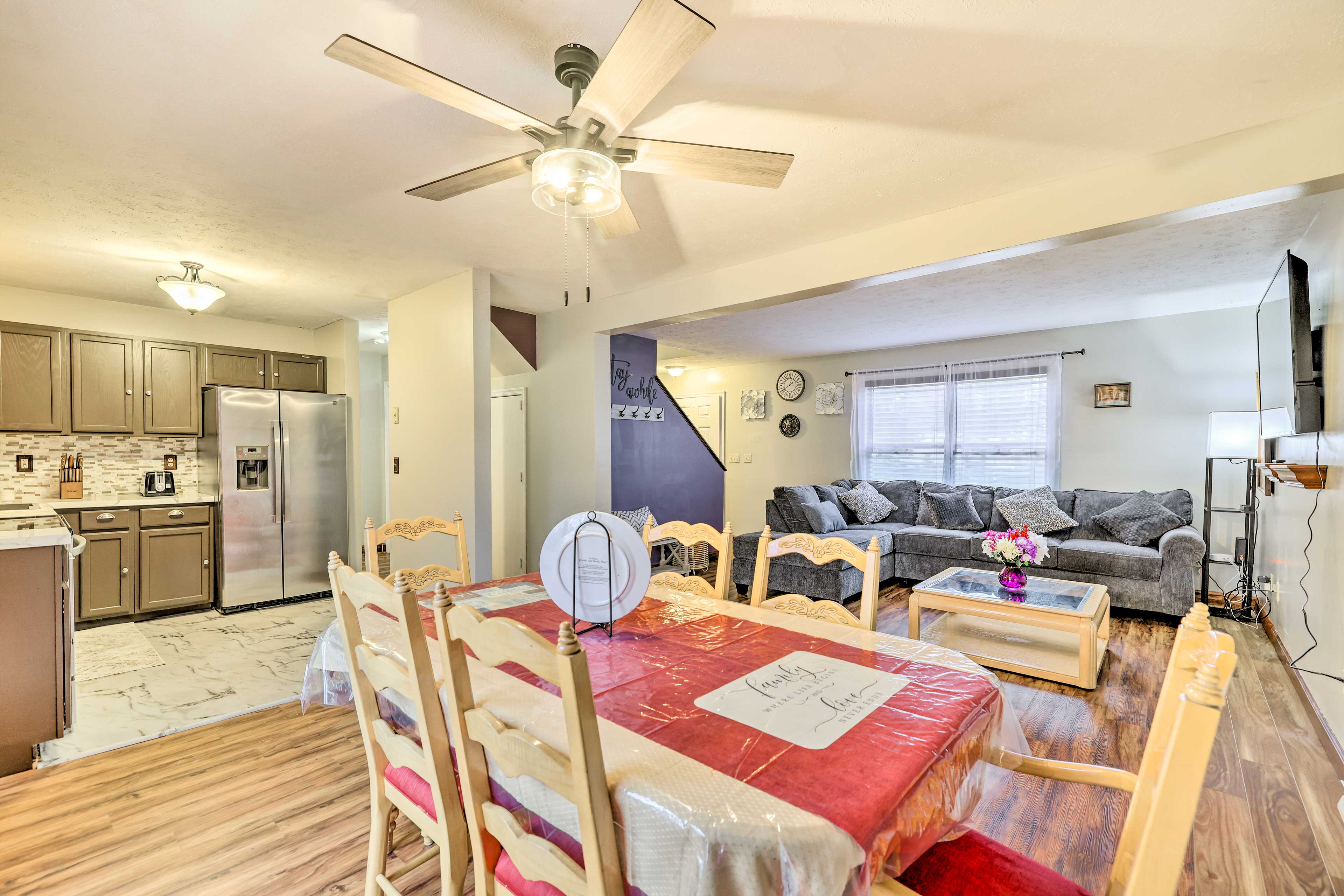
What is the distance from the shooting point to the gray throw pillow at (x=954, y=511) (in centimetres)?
543

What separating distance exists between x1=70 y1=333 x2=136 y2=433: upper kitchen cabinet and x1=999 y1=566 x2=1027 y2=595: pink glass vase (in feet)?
20.4

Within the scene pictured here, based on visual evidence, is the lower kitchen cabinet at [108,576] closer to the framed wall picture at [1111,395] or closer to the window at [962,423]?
the window at [962,423]

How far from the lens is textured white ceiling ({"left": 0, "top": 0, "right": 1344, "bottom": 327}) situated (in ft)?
5.06

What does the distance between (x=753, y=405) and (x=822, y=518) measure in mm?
2791

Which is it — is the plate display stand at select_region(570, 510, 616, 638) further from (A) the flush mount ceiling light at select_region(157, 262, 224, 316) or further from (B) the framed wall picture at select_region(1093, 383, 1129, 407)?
(B) the framed wall picture at select_region(1093, 383, 1129, 407)

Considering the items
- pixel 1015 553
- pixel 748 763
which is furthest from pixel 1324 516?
pixel 748 763

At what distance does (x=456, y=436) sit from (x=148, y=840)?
7.77ft

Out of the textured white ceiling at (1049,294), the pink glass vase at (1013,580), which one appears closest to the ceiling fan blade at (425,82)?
the textured white ceiling at (1049,294)

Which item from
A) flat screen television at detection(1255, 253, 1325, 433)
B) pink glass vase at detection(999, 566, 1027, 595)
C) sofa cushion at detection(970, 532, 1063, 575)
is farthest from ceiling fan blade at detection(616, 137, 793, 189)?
sofa cushion at detection(970, 532, 1063, 575)

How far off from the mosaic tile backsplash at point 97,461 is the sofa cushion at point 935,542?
612 cm

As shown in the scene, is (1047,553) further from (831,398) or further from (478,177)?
(478,177)

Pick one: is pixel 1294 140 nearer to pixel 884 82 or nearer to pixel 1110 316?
pixel 884 82

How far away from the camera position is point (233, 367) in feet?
16.1

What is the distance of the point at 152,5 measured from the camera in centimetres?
148
